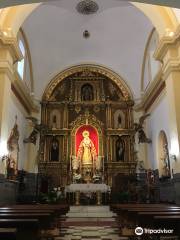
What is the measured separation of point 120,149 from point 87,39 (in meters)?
6.19

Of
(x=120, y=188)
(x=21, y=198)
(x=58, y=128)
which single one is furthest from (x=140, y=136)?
(x=21, y=198)

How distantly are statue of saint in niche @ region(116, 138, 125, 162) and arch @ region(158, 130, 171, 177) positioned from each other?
253cm

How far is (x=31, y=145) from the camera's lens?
1470 cm

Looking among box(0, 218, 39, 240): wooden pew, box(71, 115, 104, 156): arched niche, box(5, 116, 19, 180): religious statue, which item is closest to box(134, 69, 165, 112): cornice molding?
box(71, 115, 104, 156): arched niche

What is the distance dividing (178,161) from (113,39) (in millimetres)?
8373

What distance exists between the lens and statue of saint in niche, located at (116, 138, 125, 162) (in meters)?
14.9

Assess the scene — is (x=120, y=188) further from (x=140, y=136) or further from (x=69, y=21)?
(x=69, y=21)

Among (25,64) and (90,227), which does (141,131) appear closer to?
(25,64)

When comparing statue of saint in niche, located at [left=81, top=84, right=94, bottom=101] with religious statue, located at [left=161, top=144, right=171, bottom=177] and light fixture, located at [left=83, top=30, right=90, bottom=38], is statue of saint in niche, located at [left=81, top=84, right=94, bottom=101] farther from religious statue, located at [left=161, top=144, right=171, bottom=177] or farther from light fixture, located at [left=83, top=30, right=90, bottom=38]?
religious statue, located at [left=161, top=144, right=171, bottom=177]

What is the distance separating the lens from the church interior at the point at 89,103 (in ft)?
A: 33.5

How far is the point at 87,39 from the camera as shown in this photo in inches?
584

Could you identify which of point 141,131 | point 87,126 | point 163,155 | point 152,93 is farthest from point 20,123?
point 163,155

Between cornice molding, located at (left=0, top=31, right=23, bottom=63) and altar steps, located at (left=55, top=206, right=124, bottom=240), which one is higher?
cornice molding, located at (left=0, top=31, right=23, bottom=63)

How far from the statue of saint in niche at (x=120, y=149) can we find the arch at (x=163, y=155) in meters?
2.53
